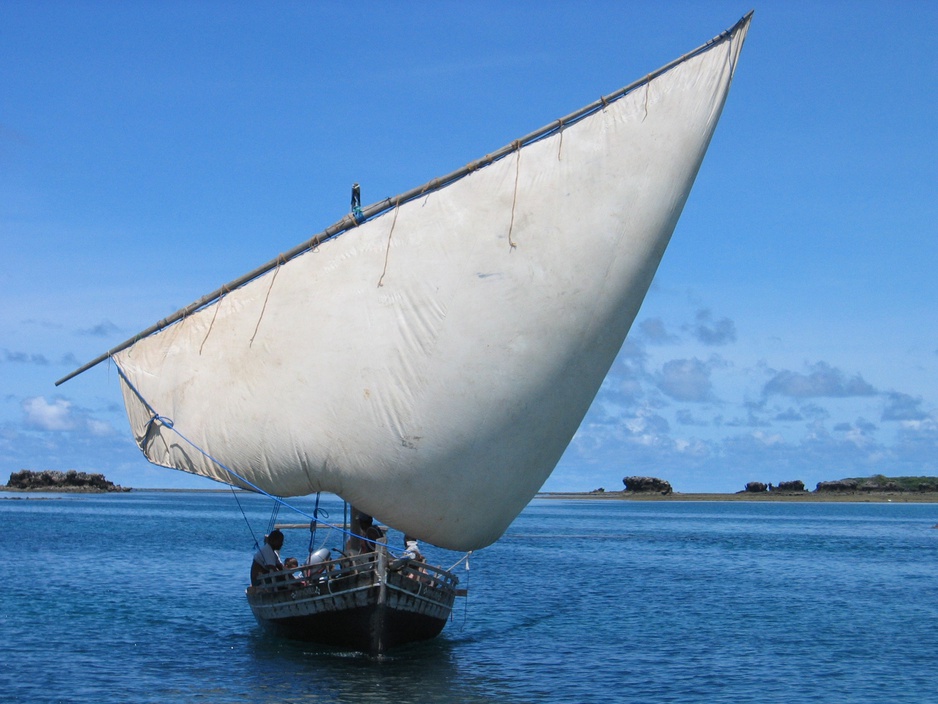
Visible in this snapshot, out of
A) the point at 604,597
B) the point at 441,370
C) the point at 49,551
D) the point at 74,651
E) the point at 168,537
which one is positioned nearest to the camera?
the point at 441,370

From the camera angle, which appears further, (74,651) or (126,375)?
(74,651)

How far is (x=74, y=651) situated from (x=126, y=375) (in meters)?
6.25

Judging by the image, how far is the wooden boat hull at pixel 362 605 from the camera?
19625mm

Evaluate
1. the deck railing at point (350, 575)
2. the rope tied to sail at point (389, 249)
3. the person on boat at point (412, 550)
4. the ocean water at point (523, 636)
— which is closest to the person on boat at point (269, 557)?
the deck railing at point (350, 575)

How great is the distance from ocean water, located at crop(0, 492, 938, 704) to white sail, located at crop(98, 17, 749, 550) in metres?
3.21

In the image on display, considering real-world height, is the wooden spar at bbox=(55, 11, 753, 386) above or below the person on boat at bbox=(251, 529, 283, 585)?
above

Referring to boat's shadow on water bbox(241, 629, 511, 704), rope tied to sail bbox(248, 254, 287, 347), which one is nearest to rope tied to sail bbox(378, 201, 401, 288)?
rope tied to sail bbox(248, 254, 287, 347)

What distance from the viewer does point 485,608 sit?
30.0m

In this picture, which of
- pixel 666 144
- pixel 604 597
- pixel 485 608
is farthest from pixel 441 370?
pixel 604 597

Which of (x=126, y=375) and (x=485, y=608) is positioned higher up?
(x=126, y=375)

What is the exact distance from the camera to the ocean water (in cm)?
1866

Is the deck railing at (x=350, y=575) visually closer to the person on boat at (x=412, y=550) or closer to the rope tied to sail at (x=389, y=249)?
the person on boat at (x=412, y=550)

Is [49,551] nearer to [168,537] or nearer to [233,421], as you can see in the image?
[168,537]

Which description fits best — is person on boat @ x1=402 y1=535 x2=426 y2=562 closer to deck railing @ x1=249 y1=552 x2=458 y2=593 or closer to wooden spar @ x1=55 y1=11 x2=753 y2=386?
deck railing @ x1=249 y1=552 x2=458 y2=593
